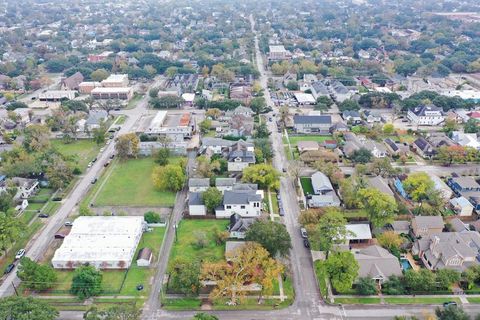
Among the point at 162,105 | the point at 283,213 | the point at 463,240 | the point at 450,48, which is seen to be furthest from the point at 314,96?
the point at 450,48

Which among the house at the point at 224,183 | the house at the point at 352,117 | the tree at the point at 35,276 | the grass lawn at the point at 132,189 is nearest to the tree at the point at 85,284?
the tree at the point at 35,276

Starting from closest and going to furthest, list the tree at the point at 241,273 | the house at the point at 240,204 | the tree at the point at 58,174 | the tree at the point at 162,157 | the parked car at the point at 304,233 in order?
the tree at the point at 241,273 < the parked car at the point at 304,233 < the house at the point at 240,204 < the tree at the point at 58,174 < the tree at the point at 162,157

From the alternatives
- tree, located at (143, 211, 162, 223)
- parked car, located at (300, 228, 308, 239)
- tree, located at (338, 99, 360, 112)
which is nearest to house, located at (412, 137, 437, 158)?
tree, located at (338, 99, 360, 112)

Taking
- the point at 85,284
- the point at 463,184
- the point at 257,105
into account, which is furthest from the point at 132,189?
the point at 463,184

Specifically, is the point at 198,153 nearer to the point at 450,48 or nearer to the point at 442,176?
the point at 442,176

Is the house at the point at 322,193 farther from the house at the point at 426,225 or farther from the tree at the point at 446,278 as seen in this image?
the tree at the point at 446,278

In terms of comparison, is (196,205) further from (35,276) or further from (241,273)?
(35,276)
